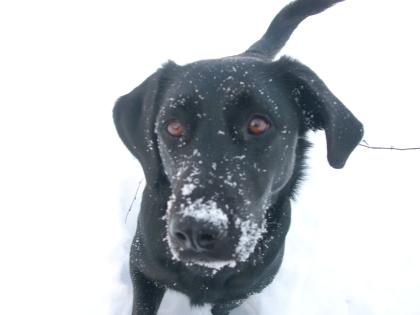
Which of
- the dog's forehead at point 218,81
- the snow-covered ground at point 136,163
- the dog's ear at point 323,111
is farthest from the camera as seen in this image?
the snow-covered ground at point 136,163

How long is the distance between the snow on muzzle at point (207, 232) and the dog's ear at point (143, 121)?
0.52m

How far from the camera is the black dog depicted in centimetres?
196

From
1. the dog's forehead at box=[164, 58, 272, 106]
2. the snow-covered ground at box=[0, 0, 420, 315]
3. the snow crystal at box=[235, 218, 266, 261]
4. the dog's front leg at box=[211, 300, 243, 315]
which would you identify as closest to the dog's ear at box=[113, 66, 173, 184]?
the dog's forehead at box=[164, 58, 272, 106]

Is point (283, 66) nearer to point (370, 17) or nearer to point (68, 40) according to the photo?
point (68, 40)

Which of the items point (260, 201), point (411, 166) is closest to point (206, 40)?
point (411, 166)

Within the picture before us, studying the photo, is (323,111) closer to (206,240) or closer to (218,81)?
(218,81)

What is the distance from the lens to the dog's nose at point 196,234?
1.81 m

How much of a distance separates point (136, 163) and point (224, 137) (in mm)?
2039

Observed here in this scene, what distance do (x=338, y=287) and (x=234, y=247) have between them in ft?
5.94

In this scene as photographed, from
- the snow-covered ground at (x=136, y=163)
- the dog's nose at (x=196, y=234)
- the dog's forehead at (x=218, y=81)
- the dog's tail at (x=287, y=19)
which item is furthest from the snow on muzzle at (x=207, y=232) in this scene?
the dog's tail at (x=287, y=19)

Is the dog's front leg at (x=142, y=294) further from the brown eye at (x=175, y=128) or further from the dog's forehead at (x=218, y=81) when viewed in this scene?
the dog's forehead at (x=218, y=81)

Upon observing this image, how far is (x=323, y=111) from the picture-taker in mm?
2402

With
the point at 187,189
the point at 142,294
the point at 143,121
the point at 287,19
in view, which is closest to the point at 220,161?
the point at 187,189

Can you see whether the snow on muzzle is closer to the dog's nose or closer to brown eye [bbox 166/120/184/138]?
the dog's nose
